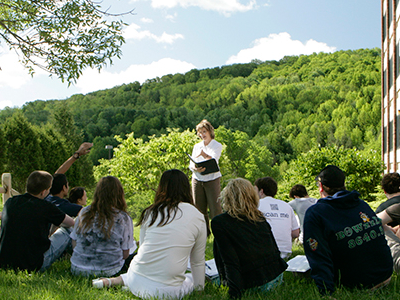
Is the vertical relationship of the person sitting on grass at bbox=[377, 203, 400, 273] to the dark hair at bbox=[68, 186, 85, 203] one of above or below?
below

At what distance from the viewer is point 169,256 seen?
3375 mm

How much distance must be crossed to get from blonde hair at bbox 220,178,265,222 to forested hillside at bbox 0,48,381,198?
58640mm

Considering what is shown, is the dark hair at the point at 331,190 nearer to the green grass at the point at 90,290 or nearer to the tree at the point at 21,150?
the green grass at the point at 90,290

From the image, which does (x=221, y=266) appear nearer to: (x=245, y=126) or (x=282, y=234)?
(x=282, y=234)

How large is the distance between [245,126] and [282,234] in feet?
321

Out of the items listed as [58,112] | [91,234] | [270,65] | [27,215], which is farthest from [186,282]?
[270,65]

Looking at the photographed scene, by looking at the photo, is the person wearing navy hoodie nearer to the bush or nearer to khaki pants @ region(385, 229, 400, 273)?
khaki pants @ region(385, 229, 400, 273)

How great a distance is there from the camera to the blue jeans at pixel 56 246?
4.57 m

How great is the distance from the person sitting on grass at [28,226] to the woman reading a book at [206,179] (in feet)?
10.6

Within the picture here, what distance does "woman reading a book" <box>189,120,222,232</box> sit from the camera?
23.6ft

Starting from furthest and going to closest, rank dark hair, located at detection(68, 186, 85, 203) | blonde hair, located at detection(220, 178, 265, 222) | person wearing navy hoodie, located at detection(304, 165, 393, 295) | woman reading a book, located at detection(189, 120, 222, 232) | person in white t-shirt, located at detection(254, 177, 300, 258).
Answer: woman reading a book, located at detection(189, 120, 222, 232)
dark hair, located at detection(68, 186, 85, 203)
person in white t-shirt, located at detection(254, 177, 300, 258)
blonde hair, located at detection(220, 178, 265, 222)
person wearing navy hoodie, located at detection(304, 165, 393, 295)

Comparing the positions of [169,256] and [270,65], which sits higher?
[270,65]

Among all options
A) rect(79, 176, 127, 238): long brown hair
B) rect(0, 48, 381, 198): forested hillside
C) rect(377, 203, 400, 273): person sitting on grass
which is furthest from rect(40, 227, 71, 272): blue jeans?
rect(0, 48, 381, 198): forested hillside

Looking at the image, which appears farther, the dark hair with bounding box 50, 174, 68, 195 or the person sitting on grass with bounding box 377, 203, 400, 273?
the dark hair with bounding box 50, 174, 68, 195
